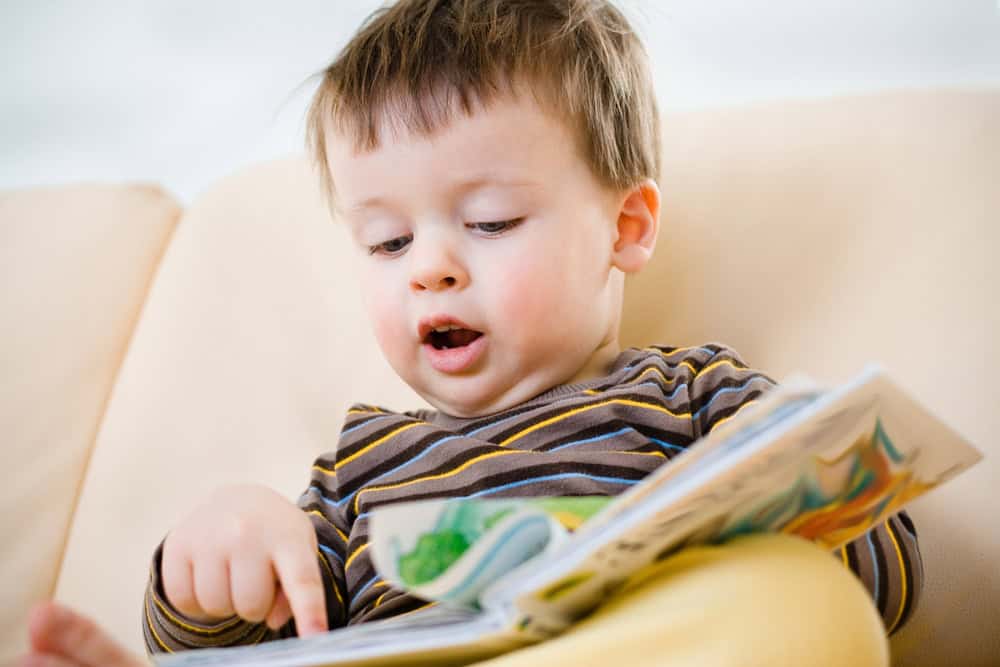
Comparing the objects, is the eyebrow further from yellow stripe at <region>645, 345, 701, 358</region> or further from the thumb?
the thumb

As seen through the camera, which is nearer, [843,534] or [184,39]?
[843,534]

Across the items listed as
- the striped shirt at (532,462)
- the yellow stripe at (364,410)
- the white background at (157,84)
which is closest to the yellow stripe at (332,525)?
the striped shirt at (532,462)

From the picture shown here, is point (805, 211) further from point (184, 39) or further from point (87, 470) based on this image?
point (184, 39)

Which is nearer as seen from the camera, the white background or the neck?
the neck

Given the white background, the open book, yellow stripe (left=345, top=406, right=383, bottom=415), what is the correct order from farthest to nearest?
the white background, yellow stripe (left=345, top=406, right=383, bottom=415), the open book

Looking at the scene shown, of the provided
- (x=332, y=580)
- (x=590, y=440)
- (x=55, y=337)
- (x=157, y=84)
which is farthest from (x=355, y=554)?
(x=157, y=84)

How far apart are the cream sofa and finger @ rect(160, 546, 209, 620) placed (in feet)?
1.32

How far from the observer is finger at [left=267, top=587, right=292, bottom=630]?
2.52 feet

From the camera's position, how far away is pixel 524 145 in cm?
93

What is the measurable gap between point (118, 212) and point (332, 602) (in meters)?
0.87

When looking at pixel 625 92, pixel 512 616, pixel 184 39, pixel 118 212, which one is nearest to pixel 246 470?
pixel 118 212

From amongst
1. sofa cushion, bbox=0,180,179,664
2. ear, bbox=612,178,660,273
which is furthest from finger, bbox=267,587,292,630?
sofa cushion, bbox=0,180,179,664

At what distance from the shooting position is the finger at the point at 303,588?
72cm

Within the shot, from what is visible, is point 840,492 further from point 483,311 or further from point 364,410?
point 364,410
